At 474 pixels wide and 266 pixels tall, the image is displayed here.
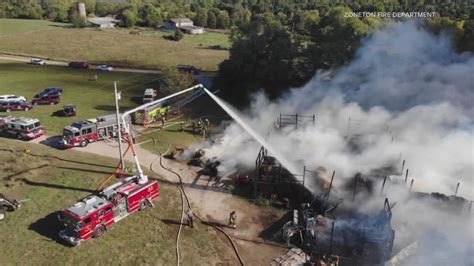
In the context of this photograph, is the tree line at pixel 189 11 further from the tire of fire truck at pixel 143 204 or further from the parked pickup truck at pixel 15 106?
the tire of fire truck at pixel 143 204

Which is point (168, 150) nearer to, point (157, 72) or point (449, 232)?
point (449, 232)

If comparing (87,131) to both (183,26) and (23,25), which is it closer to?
(183,26)

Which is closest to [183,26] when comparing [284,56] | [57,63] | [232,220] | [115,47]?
[115,47]

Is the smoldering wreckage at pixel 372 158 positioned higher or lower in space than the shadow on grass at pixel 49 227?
higher

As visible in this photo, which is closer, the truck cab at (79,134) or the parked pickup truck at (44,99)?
the truck cab at (79,134)

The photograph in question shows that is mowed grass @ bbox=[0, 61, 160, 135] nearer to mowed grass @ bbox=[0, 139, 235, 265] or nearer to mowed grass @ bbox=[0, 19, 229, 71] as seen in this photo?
→ mowed grass @ bbox=[0, 139, 235, 265]

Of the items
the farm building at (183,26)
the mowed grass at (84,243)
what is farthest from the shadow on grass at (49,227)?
the farm building at (183,26)
